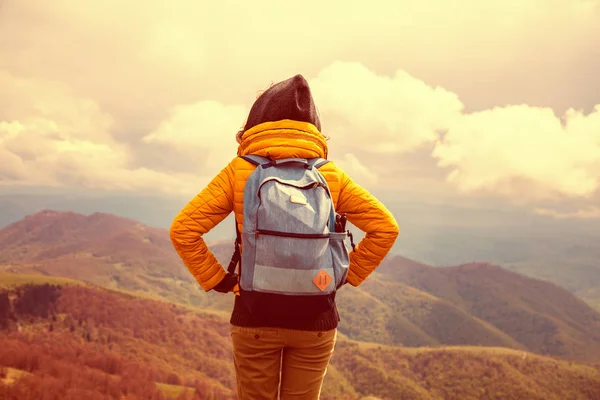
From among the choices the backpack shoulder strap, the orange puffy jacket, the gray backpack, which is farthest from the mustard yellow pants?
the backpack shoulder strap

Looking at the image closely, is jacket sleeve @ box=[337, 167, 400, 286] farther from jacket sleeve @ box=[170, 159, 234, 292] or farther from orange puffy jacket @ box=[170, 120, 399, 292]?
jacket sleeve @ box=[170, 159, 234, 292]

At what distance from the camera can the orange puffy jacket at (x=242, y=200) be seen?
4.11 meters

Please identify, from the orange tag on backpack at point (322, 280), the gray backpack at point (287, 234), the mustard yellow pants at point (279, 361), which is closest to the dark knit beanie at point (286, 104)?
the gray backpack at point (287, 234)

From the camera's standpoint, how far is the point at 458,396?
191250 mm

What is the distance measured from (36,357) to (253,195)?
11798 centimetres

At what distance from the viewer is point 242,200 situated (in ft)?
13.5

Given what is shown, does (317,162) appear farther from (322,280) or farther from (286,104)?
(322,280)

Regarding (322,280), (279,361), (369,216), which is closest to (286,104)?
(369,216)

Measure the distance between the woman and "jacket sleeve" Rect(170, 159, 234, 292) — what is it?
0.01m

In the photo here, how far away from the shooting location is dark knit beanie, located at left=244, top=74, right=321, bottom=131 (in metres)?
4.33

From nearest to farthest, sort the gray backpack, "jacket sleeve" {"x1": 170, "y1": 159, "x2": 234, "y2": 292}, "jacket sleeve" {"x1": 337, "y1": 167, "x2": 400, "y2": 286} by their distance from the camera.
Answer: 1. the gray backpack
2. "jacket sleeve" {"x1": 170, "y1": 159, "x2": 234, "y2": 292}
3. "jacket sleeve" {"x1": 337, "y1": 167, "x2": 400, "y2": 286}

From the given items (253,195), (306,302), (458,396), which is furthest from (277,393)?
(458,396)

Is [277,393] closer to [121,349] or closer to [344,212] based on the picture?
[344,212]

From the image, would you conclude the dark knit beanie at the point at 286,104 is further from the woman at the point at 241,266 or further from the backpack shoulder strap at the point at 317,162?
the backpack shoulder strap at the point at 317,162
